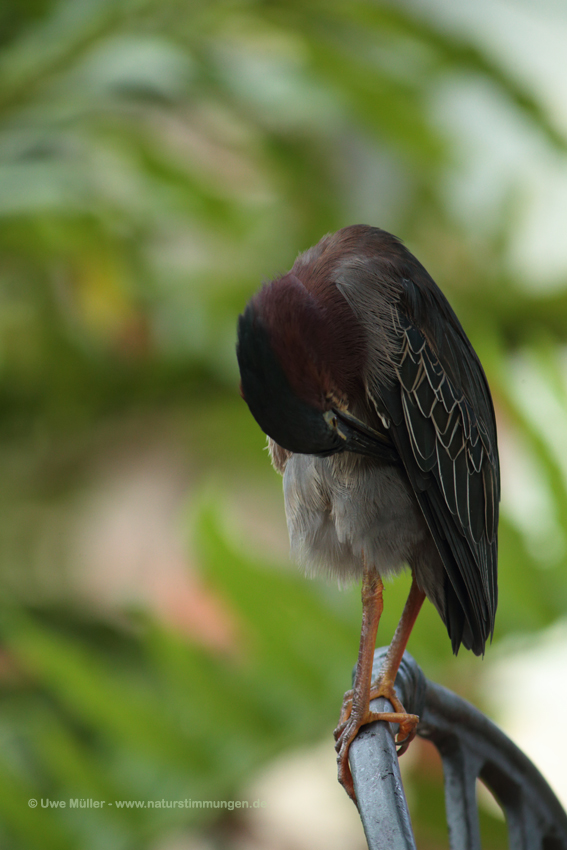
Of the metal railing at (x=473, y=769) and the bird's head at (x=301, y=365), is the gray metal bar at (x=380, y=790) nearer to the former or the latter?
the metal railing at (x=473, y=769)

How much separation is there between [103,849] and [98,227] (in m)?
1.23

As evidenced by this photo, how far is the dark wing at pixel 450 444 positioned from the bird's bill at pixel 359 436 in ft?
0.04

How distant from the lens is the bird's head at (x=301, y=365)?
0.61 meters

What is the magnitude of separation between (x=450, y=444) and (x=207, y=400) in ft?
5.13

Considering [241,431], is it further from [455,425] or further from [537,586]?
[455,425]

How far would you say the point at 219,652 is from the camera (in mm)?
1476

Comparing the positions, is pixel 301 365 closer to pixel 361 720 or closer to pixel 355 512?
→ pixel 355 512

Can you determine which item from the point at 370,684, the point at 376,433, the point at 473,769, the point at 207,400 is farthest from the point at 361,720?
the point at 207,400

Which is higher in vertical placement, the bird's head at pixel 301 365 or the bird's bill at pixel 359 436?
the bird's head at pixel 301 365

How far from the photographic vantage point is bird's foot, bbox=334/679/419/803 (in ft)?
2.50

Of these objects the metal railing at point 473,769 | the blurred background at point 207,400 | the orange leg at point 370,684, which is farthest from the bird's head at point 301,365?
the blurred background at point 207,400

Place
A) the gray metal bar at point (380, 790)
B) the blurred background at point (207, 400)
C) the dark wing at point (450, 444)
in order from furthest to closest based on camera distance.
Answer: the blurred background at point (207, 400) < the dark wing at point (450, 444) < the gray metal bar at point (380, 790)

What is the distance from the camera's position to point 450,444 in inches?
30.5

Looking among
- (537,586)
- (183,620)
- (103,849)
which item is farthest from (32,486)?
(537,586)
